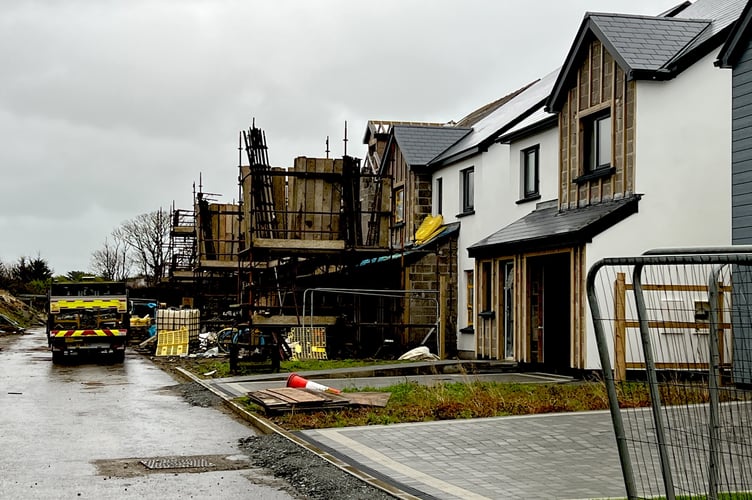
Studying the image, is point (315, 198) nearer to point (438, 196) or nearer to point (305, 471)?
point (438, 196)

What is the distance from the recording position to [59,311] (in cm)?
3156

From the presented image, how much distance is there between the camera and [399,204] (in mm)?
32812

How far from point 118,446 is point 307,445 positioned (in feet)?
8.52

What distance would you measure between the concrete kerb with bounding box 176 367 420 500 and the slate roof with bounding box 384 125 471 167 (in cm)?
1413

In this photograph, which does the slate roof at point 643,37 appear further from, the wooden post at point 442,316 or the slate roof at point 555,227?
the wooden post at point 442,316

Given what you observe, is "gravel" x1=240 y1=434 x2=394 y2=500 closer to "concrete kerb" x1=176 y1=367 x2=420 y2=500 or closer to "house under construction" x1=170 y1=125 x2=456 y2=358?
"concrete kerb" x1=176 y1=367 x2=420 y2=500

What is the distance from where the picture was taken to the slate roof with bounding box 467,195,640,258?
18.0 metres

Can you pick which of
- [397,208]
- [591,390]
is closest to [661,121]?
[591,390]

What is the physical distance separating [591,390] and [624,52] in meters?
7.16

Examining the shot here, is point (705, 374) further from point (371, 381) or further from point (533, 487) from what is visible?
point (371, 381)

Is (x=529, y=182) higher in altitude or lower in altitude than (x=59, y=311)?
higher

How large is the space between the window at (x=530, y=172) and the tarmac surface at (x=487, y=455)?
439 inches

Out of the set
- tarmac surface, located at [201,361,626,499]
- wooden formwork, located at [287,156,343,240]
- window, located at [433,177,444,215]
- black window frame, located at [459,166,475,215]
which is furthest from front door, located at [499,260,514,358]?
tarmac surface, located at [201,361,626,499]

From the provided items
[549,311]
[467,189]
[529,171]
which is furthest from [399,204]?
[549,311]
